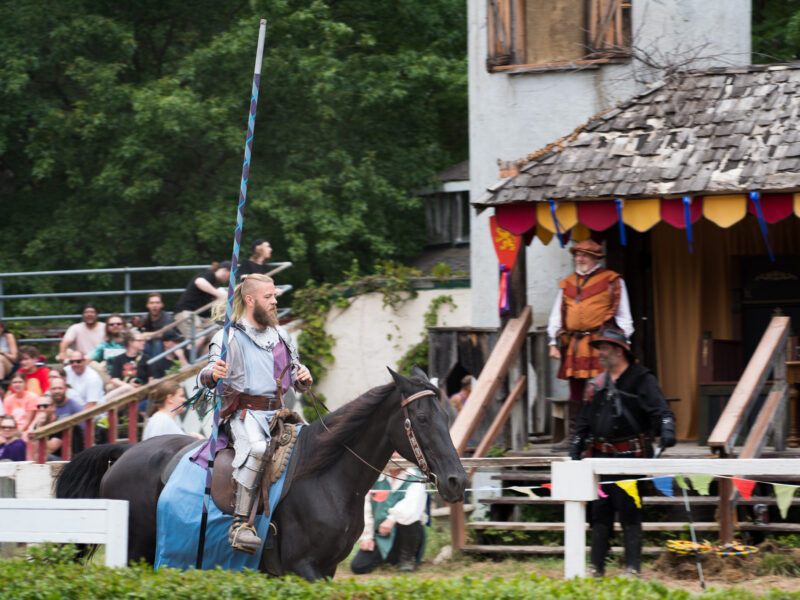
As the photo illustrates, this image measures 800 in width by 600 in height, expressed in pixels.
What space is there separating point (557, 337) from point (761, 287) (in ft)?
9.38

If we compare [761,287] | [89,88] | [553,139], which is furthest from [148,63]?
[761,287]

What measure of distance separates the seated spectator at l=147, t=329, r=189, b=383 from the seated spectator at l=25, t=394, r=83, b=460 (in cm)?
177

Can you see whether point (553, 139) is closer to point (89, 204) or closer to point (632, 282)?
point (632, 282)

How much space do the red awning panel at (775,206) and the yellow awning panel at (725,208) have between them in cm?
9

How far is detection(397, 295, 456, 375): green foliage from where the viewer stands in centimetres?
1872

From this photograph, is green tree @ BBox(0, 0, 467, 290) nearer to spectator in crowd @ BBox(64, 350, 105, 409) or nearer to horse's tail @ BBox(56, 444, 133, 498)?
spectator in crowd @ BBox(64, 350, 105, 409)

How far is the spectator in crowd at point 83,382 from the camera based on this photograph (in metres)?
14.2

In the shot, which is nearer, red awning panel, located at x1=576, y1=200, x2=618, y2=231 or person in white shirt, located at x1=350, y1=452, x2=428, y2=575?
person in white shirt, located at x1=350, y1=452, x2=428, y2=575

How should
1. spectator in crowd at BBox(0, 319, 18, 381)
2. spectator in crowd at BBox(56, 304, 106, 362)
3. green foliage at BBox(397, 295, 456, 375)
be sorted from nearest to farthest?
spectator in crowd at BBox(0, 319, 18, 381)
spectator in crowd at BBox(56, 304, 106, 362)
green foliage at BBox(397, 295, 456, 375)

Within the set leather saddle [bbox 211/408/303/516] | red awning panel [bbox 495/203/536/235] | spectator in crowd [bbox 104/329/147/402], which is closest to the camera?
leather saddle [bbox 211/408/303/516]

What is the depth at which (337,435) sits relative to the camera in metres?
7.27

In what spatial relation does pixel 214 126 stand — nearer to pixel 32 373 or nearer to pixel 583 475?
pixel 32 373

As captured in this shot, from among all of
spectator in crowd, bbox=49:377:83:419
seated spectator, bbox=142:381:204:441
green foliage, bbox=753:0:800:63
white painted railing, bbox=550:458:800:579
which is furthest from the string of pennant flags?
green foliage, bbox=753:0:800:63

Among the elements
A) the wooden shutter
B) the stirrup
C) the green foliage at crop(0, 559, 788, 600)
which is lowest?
the green foliage at crop(0, 559, 788, 600)
